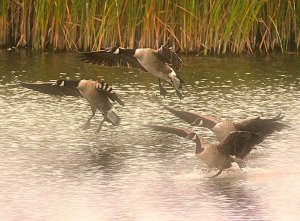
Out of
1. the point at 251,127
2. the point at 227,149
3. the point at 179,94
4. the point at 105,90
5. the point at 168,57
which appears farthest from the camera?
the point at 179,94

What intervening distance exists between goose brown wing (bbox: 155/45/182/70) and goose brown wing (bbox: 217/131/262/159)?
2332mm

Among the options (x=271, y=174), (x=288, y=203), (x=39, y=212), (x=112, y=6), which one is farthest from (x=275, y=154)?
(x=112, y=6)

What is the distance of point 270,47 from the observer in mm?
12688

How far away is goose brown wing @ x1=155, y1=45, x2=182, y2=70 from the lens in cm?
938

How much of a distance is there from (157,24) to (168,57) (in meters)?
2.72

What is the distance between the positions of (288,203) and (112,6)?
5.70 m

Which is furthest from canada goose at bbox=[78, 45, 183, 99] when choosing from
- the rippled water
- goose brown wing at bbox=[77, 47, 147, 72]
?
the rippled water

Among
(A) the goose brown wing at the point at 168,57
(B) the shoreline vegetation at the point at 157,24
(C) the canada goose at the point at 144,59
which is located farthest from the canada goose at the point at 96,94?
(B) the shoreline vegetation at the point at 157,24

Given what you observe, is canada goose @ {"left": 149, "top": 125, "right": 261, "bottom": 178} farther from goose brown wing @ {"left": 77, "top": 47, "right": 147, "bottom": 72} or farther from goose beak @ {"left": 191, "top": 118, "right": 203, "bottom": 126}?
goose brown wing @ {"left": 77, "top": 47, "right": 147, "bottom": 72}

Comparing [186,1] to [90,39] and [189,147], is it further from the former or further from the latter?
[189,147]

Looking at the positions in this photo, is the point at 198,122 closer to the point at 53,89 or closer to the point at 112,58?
the point at 53,89

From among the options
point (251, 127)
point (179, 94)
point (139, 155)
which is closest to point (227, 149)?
point (251, 127)

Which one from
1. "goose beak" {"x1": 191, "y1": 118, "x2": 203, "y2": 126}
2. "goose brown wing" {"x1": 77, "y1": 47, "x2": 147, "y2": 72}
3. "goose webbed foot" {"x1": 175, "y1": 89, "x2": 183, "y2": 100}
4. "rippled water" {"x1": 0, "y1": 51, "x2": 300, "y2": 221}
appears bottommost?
"rippled water" {"x1": 0, "y1": 51, "x2": 300, "y2": 221}

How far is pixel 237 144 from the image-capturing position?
7141mm
